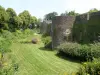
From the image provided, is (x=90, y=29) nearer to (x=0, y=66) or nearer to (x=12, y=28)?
(x=0, y=66)

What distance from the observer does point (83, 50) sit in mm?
14758

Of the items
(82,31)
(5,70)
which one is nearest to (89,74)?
(5,70)

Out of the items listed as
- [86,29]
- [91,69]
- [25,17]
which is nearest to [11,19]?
[25,17]

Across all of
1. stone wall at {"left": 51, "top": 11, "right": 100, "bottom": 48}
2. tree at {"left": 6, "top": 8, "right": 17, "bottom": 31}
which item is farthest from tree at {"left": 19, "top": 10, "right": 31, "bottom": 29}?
stone wall at {"left": 51, "top": 11, "right": 100, "bottom": 48}

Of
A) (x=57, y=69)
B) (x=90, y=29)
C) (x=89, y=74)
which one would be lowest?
(x=57, y=69)

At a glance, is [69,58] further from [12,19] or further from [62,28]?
[12,19]

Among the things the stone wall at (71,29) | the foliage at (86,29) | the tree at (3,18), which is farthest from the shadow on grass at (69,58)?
the tree at (3,18)

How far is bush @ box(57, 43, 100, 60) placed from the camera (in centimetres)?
1384

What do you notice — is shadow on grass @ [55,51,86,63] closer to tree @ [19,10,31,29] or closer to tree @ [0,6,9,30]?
tree @ [0,6,9,30]

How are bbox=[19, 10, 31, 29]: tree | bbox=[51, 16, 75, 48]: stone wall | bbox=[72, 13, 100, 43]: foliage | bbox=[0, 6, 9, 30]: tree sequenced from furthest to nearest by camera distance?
bbox=[19, 10, 31, 29]: tree < bbox=[0, 6, 9, 30]: tree < bbox=[51, 16, 75, 48]: stone wall < bbox=[72, 13, 100, 43]: foliage

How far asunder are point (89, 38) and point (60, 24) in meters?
3.68

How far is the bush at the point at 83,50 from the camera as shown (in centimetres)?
1384

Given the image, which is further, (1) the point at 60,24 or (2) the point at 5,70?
(1) the point at 60,24

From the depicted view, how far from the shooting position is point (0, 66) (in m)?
9.41
